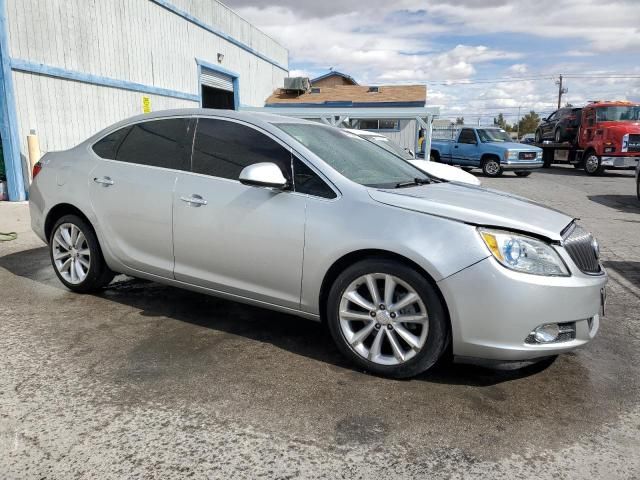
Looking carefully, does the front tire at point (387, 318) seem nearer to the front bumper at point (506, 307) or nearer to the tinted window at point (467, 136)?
the front bumper at point (506, 307)

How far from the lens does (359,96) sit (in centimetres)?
2875

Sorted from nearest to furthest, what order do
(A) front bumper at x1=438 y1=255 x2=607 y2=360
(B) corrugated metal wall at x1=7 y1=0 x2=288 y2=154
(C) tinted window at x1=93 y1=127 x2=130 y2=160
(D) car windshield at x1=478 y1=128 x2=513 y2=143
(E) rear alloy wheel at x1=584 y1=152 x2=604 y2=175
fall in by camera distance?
(A) front bumper at x1=438 y1=255 x2=607 y2=360 → (C) tinted window at x1=93 y1=127 x2=130 y2=160 → (B) corrugated metal wall at x1=7 y1=0 x2=288 y2=154 → (D) car windshield at x1=478 y1=128 x2=513 y2=143 → (E) rear alloy wheel at x1=584 y1=152 x2=604 y2=175

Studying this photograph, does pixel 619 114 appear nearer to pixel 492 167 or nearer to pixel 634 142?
pixel 634 142

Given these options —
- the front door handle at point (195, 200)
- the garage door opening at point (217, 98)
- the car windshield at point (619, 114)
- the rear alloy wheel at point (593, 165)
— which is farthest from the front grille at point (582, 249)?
the garage door opening at point (217, 98)

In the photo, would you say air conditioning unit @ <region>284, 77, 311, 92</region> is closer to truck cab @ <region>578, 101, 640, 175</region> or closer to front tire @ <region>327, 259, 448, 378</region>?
truck cab @ <region>578, 101, 640, 175</region>

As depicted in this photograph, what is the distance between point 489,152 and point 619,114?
18.3 feet

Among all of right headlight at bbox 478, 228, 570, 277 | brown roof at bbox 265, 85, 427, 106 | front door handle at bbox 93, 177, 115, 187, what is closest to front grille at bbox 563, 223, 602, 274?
right headlight at bbox 478, 228, 570, 277

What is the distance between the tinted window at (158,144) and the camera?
4082 mm

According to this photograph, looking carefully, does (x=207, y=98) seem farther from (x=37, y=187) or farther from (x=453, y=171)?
(x=37, y=187)

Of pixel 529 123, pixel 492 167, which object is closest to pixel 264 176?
pixel 492 167

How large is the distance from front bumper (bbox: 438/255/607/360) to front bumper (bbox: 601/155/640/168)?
19.6 meters

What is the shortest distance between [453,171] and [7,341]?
7.47 meters

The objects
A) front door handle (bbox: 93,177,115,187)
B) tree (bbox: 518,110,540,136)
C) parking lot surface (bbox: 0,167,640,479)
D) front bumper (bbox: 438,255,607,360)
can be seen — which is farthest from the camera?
tree (bbox: 518,110,540,136)

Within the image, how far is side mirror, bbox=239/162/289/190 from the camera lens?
336 cm
